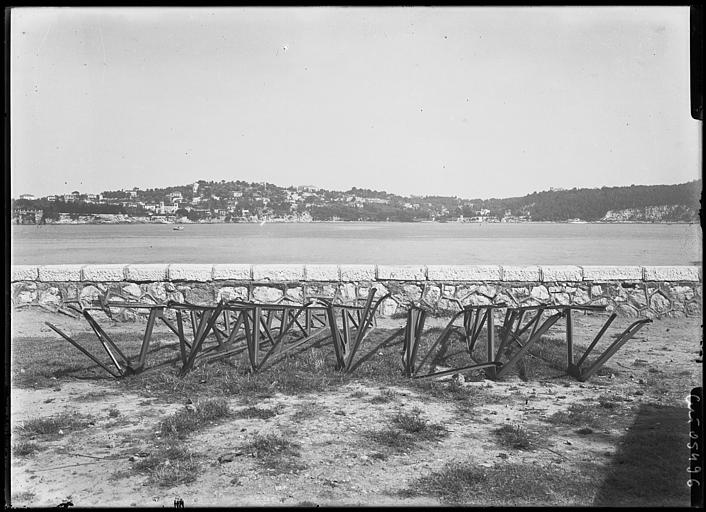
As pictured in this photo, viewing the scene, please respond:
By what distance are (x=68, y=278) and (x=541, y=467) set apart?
718cm

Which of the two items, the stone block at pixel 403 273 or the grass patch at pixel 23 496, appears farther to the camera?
the stone block at pixel 403 273

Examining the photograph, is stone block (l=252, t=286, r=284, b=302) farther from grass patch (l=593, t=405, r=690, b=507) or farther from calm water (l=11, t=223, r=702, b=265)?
calm water (l=11, t=223, r=702, b=265)

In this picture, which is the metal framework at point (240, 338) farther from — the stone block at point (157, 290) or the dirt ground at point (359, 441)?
the stone block at point (157, 290)

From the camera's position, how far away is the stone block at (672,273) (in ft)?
28.3

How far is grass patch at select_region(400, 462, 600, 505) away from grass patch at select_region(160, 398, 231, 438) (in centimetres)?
169

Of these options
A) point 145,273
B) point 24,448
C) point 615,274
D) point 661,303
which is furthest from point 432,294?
point 24,448

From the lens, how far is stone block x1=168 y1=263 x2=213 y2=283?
855 cm

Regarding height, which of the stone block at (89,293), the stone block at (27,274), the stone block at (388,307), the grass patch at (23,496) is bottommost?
the grass patch at (23,496)

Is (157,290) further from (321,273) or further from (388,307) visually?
(388,307)

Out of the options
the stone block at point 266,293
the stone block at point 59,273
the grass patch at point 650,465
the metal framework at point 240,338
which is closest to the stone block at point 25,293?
the stone block at point 59,273

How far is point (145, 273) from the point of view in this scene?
28.0ft

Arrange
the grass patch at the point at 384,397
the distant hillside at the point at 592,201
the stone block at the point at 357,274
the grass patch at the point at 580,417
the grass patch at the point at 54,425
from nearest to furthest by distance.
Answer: the grass patch at the point at 54,425 < the grass patch at the point at 580,417 < the grass patch at the point at 384,397 < the stone block at the point at 357,274 < the distant hillside at the point at 592,201

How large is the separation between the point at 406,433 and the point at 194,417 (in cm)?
153

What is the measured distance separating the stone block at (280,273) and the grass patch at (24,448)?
4813 mm
